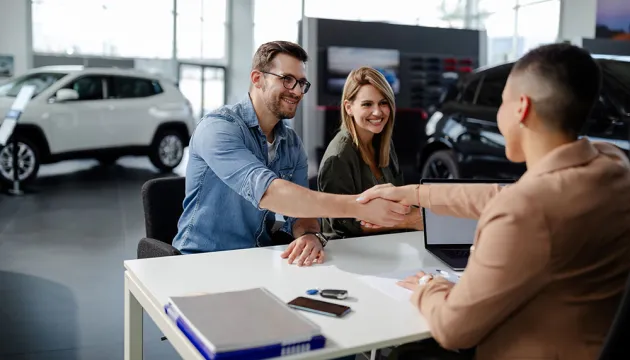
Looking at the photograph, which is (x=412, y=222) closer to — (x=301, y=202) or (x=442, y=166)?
(x=301, y=202)

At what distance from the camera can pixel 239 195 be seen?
2.30 metres

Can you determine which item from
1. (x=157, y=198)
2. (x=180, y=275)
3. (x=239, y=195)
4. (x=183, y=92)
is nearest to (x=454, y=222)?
(x=239, y=195)

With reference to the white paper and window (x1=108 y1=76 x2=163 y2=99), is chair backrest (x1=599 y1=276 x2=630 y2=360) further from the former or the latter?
window (x1=108 y1=76 x2=163 y2=99)

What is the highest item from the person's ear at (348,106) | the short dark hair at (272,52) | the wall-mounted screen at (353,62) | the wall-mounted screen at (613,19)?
the wall-mounted screen at (613,19)

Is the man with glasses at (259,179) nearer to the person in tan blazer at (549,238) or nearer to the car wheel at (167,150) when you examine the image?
the person in tan blazer at (549,238)

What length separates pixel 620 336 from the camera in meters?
1.13

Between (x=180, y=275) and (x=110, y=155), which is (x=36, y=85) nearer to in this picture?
(x=110, y=155)

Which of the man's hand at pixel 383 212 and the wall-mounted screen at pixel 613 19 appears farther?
the wall-mounted screen at pixel 613 19

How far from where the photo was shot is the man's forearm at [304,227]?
2.34 metres

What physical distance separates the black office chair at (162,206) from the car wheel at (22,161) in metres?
5.24

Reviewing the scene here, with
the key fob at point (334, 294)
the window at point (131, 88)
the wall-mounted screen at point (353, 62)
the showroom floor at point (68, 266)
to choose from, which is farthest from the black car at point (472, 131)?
the window at point (131, 88)

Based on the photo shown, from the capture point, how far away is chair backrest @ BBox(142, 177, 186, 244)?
2.46m

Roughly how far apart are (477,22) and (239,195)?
14.0m

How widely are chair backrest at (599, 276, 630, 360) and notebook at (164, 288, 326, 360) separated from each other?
53 centimetres
